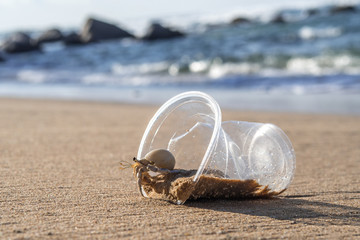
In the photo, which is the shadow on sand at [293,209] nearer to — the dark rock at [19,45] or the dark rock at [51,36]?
the dark rock at [19,45]

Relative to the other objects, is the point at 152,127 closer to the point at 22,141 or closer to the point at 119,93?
the point at 22,141

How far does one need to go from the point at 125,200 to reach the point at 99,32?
94.2ft

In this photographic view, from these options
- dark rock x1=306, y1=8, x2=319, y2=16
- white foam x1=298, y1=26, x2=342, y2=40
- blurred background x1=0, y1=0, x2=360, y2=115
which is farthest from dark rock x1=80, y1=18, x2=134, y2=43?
dark rock x1=306, y1=8, x2=319, y2=16

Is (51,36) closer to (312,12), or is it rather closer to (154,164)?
(312,12)

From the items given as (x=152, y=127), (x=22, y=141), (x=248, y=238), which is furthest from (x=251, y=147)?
(x=22, y=141)

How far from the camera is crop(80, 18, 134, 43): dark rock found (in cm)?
3003

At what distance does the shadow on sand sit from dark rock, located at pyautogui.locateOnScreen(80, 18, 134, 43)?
1103 inches

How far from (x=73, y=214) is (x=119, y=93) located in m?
9.52

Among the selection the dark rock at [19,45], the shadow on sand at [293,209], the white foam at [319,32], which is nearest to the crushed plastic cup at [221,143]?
the shadow on sand at [293,209]

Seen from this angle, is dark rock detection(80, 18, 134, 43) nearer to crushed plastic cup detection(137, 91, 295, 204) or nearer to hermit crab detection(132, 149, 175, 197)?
crushed plastic cup detection(137, 91, 295, 204)

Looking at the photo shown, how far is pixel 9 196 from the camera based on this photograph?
9.04ft

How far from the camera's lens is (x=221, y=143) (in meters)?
2.70

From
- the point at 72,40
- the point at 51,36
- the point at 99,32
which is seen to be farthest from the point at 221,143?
the point at 51,36

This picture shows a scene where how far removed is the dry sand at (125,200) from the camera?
2.28 metres
